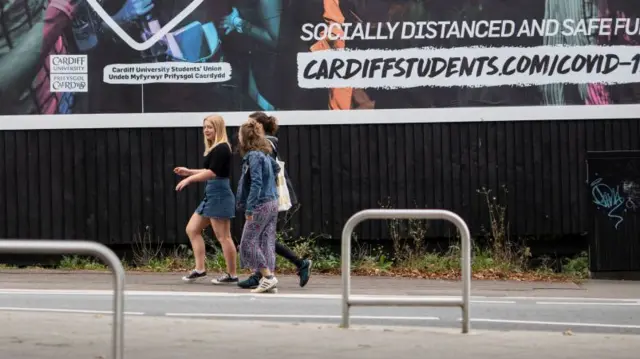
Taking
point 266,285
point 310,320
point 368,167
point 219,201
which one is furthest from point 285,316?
point 368,167

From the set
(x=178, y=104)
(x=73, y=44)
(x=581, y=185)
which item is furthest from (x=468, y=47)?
(x=73, y=44)

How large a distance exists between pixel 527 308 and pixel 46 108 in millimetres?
7657

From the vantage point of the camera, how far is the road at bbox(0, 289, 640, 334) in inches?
396

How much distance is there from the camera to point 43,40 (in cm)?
1625

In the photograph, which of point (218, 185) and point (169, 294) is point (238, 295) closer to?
point (169, 294)

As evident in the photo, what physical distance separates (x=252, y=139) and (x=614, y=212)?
4.70 metres

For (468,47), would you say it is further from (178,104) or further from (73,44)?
(73,44)

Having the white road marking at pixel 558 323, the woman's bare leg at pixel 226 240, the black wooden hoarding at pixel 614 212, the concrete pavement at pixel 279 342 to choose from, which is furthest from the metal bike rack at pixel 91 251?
the black wooden hoarding at pixel 614 212

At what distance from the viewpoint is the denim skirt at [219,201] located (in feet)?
42.7

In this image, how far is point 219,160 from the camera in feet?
42.6

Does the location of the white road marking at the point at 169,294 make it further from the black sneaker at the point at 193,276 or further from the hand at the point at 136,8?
the hand at the point at 136,8

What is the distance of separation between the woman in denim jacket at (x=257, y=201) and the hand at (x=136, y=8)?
14.8 ft

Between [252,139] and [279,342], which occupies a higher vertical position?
[252,139]

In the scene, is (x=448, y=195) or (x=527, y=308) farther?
(x=448, y=195)
